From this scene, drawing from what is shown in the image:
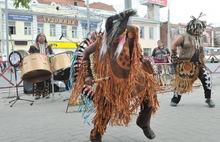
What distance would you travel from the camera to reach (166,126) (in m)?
3.98

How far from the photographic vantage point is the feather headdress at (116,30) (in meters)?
2.71

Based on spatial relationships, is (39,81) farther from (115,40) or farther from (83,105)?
(115,40)

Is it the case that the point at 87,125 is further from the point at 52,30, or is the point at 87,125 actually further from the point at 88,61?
the point at 52,30

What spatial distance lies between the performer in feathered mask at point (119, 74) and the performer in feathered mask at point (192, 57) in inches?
100.0

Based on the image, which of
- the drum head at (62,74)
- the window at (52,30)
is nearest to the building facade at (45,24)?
the window at (52,30)

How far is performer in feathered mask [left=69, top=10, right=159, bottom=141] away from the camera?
2756mm

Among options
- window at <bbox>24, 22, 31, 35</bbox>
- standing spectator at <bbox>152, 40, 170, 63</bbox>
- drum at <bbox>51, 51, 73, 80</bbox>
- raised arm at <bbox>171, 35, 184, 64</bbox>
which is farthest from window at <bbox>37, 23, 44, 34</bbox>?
raised arm at <bbox>171, 35, 184, 64</bbox>

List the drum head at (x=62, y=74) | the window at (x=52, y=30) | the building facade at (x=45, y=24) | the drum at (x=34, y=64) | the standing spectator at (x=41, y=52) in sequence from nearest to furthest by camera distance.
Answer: the drum at (x=34, y=64) < the drum head at (x=62, y=74) < the standing spectator at (x=41, y=52) < the building facade at (x=45, y=24) < the window at (x=52, y=30)

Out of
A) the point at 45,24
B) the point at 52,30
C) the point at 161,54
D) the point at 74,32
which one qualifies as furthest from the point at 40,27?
the point at 161,54

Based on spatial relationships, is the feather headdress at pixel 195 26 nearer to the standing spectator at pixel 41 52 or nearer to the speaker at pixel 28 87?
the standing spectator at pixel 41 52

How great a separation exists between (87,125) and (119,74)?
1644 mm

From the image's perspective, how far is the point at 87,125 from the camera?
13.6 ft

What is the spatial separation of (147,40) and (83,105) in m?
37.4

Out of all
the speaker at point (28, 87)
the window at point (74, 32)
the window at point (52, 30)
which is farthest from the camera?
the window at point (74, 32)
